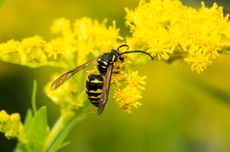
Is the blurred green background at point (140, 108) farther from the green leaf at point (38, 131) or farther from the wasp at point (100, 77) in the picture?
the green leaf at point (38, 131)

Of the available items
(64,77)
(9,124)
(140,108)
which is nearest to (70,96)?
(64,77)

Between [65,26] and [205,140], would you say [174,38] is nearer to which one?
[65,26]

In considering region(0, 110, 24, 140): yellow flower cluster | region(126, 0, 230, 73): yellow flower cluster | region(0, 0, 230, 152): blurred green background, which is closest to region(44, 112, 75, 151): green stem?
region(0, 110, 24, 140): yellow flower cluster

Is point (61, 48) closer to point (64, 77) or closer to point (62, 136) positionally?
point (64, 77)

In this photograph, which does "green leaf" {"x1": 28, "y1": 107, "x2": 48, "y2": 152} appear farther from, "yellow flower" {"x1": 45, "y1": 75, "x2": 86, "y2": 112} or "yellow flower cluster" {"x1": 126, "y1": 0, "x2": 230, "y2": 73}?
"yellow flower cluster" {"x1": 126, "y1": 0, "x2": 230, "y2": 73}

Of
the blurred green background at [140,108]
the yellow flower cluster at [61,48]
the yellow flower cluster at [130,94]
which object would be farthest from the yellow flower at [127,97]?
the blurred green background at [140,108]
